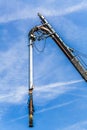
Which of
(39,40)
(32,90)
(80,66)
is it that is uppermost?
(39,40)

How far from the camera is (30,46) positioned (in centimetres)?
4309

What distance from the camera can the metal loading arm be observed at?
45125mm

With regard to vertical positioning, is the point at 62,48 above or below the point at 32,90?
above

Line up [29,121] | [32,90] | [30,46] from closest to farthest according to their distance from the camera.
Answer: [29,121] < [32,90] < [30,46]

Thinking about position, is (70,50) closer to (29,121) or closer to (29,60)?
(29,60)

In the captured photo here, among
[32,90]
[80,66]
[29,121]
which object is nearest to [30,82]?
[32,90]

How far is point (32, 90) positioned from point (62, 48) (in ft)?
26.0

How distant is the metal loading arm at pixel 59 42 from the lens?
1777 inches

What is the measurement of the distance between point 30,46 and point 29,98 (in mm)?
6320

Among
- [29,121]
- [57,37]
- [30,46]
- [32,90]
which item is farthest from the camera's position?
[57,37]

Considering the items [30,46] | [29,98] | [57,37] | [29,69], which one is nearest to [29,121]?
[29,98]

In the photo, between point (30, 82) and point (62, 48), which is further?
point (62, 48)

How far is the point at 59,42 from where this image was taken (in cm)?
4584

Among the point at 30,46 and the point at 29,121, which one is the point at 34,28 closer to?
the point at 30,46
